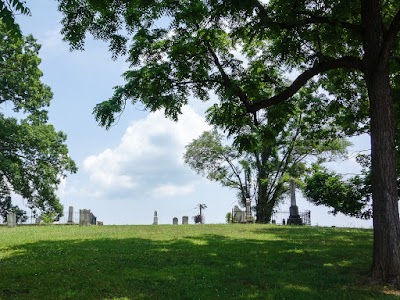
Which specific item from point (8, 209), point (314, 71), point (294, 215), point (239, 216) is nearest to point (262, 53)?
point (314, 71)

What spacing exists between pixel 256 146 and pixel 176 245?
4.72m

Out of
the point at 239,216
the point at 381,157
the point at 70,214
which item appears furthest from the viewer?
the point at 70,214

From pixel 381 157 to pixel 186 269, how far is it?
18.3 ft

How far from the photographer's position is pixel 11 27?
5359mm

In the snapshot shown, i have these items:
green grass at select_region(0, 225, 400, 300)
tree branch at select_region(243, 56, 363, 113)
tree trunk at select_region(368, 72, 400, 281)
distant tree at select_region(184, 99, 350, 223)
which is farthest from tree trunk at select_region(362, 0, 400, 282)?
distant tree at select_region(184, 99, 350, 223)

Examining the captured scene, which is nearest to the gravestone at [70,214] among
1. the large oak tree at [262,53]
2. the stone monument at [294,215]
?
the stone monument at [294,215]

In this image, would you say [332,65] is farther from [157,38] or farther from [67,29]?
[67,29]

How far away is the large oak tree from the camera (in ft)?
32.4

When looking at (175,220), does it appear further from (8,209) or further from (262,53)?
(262,53)

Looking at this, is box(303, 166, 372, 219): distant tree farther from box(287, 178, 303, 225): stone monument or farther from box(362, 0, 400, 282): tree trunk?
box(362, 0, 400, 282): tree trunk

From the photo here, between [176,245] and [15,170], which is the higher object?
[15,170]

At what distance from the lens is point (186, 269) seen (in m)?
10.6

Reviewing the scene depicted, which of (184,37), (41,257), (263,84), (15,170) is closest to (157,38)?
(184,37)

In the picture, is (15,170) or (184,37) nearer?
(184,37)
